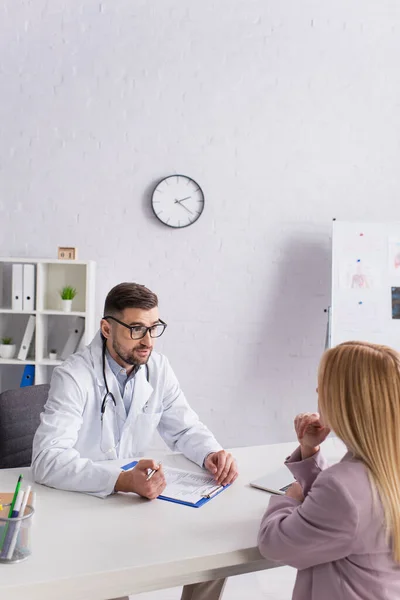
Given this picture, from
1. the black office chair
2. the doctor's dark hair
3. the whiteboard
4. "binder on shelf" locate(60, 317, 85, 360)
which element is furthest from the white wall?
the doctor's dark hair

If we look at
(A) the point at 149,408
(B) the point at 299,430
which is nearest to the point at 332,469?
(B) the point at 299,430

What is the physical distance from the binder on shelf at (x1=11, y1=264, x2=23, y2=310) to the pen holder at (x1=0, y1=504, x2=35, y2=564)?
2338 millimetres

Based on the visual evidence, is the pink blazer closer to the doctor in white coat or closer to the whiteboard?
the doctor in white coat

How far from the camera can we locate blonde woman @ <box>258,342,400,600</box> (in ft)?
3.85

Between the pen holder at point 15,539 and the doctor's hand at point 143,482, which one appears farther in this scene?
the doctor's hand at point 143,482

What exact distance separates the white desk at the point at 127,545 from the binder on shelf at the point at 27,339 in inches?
73.3

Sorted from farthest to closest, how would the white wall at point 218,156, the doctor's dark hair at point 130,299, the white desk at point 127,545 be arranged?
the white wall at point 218,156
the doctor's dark hair at point 130,299
the white desk at point 127,545

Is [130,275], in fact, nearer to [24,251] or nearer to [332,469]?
[24,251]

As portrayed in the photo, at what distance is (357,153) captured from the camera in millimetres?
3793

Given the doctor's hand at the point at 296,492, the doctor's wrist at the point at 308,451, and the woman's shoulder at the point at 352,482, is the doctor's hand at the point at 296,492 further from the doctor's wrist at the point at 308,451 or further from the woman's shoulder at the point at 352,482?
the woman's shoulder at the point at 352,482

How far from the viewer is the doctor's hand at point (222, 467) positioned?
5.60 ft

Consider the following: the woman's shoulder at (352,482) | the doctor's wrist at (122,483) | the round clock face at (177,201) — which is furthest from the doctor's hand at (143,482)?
the round clock face at (177,201)

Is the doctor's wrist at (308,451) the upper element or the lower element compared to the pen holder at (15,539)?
upper

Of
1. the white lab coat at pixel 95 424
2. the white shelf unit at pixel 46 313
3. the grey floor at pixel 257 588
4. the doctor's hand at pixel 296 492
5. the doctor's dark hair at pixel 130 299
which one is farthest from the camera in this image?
the white shelf unit at pixel 46 313
